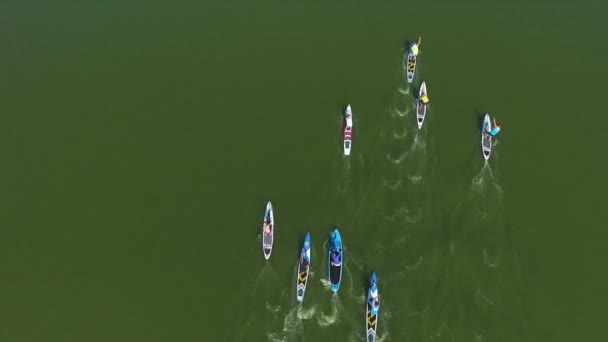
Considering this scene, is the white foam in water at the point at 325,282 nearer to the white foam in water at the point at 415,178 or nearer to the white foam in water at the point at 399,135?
the white foam in water at the point at 415,178

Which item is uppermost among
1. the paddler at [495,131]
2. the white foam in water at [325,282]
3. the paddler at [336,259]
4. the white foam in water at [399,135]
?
the paddler at [495,131]

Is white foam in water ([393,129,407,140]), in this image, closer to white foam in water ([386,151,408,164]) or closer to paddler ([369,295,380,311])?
white foam in water ([386,151,408,164])

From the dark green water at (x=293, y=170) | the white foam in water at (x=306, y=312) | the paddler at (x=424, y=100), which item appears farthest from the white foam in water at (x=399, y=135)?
the white foam in water at (x=306, y=312)

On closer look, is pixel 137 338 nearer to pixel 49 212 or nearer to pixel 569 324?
pixel 49 212

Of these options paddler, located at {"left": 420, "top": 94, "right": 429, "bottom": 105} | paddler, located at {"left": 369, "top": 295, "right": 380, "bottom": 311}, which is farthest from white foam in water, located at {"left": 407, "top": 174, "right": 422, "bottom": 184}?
paddler, located at {"left": 369, "top": 295, "right": 380, "bottom": 311}

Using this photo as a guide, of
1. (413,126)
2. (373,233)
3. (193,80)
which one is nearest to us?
(373,233)

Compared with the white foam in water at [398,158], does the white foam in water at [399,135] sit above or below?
above

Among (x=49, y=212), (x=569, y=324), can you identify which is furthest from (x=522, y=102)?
(x=49, y=212)

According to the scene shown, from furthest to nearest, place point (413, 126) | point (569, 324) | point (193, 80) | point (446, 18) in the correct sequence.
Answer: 1. point (446, 18)
2. point (193, 80)
3. point (413, 126)
4. point (569, 324)

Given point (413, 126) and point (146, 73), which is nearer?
point (413, 126)
